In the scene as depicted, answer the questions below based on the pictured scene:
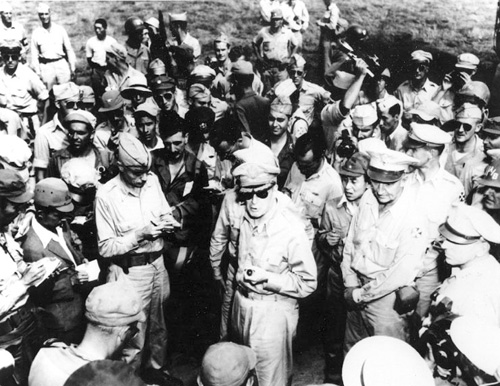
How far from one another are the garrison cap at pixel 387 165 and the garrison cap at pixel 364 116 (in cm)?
176

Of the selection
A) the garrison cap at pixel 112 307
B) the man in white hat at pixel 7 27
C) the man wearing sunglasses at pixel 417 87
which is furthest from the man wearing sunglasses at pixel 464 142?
the man in white hat at pixel 7 27

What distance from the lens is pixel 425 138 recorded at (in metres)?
4.79

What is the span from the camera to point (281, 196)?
417cm

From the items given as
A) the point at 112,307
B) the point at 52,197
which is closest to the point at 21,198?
the point at 52,197

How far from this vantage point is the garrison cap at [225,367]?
2.72m

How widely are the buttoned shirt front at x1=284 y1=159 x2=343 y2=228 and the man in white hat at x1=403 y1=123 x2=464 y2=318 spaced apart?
76 cm

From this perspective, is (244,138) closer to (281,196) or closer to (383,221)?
(281,196)

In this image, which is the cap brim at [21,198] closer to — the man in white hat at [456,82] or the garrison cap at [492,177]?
the garrison cap at [492,177]

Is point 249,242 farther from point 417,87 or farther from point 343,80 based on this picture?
point 417,87

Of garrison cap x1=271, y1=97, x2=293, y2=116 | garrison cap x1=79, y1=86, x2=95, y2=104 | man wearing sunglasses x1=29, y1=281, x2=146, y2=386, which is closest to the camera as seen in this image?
man wearing sunglasses x1=29, y1=281, x2=146, y2=386

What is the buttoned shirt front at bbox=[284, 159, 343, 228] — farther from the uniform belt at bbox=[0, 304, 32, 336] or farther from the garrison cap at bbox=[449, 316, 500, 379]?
the uniform belt at bbox=[0, 304, 32, 336]

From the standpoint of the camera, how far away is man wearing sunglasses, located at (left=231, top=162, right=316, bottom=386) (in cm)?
384

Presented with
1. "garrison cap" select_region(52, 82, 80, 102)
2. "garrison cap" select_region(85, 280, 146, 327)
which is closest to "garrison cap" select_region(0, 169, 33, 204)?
"garrison cap" select_region(85, 280, 146, 327)

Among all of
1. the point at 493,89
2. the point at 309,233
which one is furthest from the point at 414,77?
the point at 309,233
